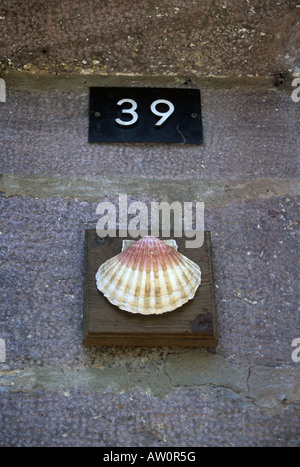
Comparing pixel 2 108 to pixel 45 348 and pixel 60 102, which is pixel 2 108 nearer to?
pixel 60 102

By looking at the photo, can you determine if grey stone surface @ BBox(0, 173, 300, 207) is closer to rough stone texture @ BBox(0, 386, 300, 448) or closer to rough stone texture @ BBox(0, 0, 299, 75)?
rough stone texture @ BBox(0, 0, 299, 75)

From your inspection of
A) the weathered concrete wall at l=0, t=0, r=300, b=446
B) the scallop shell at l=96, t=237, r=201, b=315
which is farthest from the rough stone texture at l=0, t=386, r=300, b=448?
the scallop shell at l=96, t=237, r=201, b=315

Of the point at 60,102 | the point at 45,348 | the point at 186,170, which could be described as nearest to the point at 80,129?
the point at 60,102

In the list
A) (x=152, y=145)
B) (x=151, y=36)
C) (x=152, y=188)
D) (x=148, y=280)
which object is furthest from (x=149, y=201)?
(x=151, y=36)

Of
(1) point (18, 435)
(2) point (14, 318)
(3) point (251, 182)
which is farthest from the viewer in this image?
(3) point (251, 182)

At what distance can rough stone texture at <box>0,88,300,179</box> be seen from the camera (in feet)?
4.69

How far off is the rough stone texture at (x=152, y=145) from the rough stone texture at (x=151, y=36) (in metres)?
0.09

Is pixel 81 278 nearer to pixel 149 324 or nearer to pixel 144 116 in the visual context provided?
pixel 149 324

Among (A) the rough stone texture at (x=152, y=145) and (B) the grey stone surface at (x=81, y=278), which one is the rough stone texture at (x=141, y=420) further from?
(A) the rough stone texture at (x=152, y=145)

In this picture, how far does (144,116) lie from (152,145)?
70 mm

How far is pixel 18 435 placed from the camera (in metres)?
1.15

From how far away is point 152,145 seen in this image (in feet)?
4.79

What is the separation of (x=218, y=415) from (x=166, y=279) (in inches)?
10.7

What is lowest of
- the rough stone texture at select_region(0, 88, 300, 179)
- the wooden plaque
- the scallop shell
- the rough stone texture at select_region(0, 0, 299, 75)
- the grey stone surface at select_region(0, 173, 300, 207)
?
the wooden plaque
